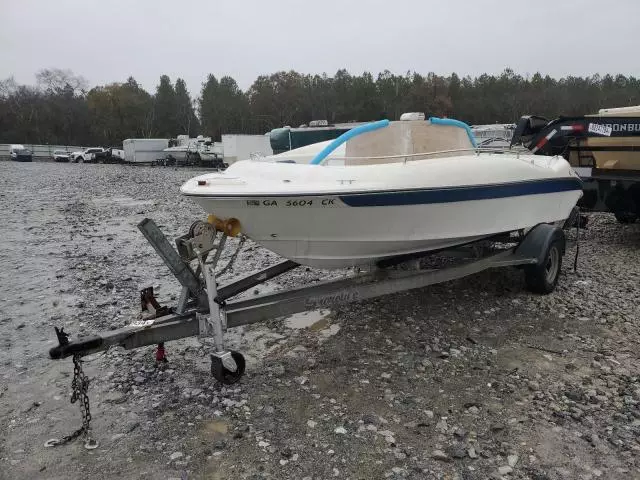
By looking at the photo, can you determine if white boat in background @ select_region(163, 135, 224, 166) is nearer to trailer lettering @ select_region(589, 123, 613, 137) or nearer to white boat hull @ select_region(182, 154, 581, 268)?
trailer lettering @ select_region(589, 123, 613, 137)

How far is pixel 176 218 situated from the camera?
11.6m

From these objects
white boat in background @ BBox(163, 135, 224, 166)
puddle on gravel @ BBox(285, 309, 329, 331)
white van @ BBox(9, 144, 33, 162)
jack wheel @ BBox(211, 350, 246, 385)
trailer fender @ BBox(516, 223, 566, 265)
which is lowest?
puddle on gravel @ BBox(285, 309, 329, 331)

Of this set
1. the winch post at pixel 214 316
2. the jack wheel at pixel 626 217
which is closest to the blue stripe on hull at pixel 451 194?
the winch post at pixel 214 316

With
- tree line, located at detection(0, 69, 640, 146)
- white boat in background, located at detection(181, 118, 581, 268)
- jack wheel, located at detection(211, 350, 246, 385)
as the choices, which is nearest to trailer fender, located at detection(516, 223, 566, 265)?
white boat in background, located at detection(181, 118, 581, 268)

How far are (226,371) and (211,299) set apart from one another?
0.49m

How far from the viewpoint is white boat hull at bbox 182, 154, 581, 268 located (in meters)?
3.83

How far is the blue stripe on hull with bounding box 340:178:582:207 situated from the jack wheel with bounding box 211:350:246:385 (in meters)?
1.38

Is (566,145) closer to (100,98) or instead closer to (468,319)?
(468,319)

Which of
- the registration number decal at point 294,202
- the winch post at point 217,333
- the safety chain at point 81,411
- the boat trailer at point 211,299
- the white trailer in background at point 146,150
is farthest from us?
the white trailer in background at point 146,150

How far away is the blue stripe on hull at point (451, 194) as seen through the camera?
3926mm

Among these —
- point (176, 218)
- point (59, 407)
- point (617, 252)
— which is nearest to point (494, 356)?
point (59, 407)

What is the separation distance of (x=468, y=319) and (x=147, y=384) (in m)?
2.95

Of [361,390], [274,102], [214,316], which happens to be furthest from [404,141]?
[274,102]

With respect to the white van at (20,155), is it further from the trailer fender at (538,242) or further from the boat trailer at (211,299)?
the trailer fender at (538,242)
